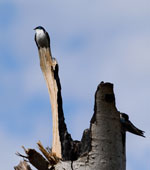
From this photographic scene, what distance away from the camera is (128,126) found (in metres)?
3.91

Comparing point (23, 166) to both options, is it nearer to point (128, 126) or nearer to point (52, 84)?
point (52, 84)

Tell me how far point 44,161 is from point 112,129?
0.80m

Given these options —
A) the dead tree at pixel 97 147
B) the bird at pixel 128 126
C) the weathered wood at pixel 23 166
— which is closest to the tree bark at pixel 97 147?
the dead tree at pixel 97 147

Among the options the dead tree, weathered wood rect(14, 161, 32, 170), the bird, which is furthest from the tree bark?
weathered wood rect(14, 161, 32, 170)

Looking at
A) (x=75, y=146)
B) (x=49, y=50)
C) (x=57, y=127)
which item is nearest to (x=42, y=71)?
(x=49, y=50)

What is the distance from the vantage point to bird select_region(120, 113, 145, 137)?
12.5 ft

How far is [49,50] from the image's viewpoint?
5090 mm

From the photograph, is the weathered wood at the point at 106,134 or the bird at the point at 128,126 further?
the bird at the point at 128,126

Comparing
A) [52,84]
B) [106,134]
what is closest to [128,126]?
[106,134]

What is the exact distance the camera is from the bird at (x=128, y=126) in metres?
3.81

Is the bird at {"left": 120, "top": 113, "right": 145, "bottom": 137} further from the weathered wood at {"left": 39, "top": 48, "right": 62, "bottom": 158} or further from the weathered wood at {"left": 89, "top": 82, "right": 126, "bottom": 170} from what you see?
the weathered wood at {"left": 39, "top": 48, "right": 62, "bottom": 158}

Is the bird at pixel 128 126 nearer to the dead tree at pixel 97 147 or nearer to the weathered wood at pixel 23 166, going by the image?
the dead tree at pixel 97 147

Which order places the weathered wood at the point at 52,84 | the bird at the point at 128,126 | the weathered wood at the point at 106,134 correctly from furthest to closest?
the weathered wood at the point at 52,84 < the bird at the point at 128,126 < the weathered wood at the point at 106,134

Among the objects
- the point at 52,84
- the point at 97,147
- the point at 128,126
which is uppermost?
the point at 52,84
